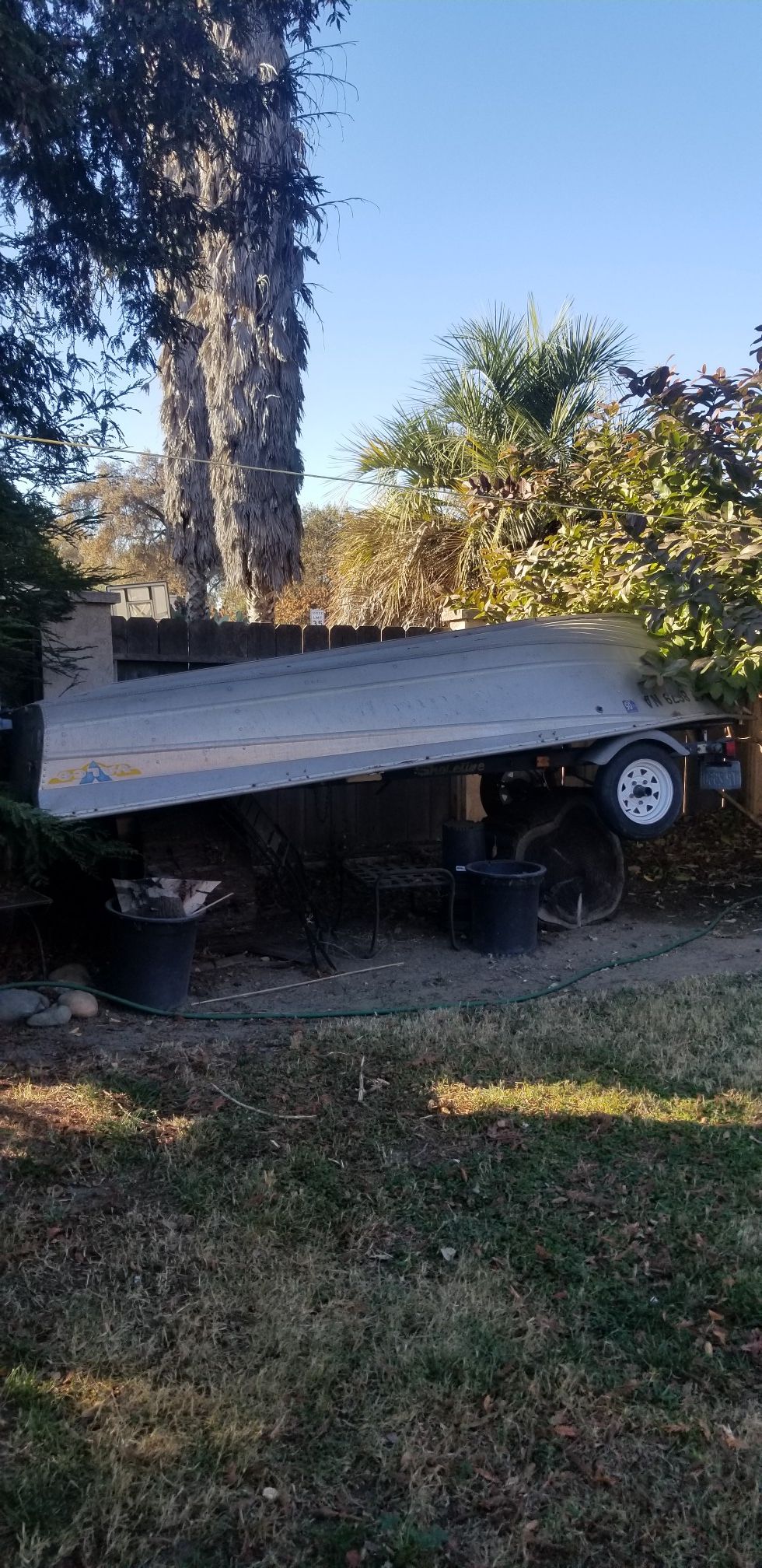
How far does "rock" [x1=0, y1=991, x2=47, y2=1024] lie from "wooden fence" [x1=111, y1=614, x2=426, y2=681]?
3.47 metres

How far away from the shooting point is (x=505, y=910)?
736 centimetres

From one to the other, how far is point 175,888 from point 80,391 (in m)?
3.45

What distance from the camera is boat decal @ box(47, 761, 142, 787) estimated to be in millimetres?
6184

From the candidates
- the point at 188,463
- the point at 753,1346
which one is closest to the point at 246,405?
the point at 188,463

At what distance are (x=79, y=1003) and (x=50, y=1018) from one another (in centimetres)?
22

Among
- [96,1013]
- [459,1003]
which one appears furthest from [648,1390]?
[96,1013]

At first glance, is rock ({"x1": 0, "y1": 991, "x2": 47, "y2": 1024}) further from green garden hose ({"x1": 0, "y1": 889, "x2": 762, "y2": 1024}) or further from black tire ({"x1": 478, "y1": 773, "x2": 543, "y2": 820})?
black tire ({"x1": 478, "y1": 773, "x2": 543, "y2": 820})

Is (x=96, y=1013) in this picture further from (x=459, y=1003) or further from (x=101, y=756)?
(x=459, y=1003)

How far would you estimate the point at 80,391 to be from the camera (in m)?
7.41

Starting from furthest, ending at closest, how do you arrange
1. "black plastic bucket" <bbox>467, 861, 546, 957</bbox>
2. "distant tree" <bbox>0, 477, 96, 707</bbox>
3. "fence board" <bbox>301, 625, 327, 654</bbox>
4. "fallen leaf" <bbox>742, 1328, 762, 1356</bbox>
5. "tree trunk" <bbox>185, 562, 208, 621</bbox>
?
"tree trunk" <bbox>185, 562, 208, 621</bbox> → "fence board" <bbox>301, 625, 327, 654</bbox> → "black plastic bucket" <bbox>467, 861, 546, 957</bbox> → "distant tree" <bbox>0, 477, 96, 707</bbox> → "fallen leaf" <bbox>742, 1328, 762, 1356</bbox>

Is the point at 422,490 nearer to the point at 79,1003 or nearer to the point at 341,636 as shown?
the point at 341,636

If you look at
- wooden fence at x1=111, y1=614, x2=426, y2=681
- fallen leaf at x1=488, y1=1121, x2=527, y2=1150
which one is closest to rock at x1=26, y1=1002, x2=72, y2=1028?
fallen leaf at x1=488, y1=1121, x2=527, y2=1150

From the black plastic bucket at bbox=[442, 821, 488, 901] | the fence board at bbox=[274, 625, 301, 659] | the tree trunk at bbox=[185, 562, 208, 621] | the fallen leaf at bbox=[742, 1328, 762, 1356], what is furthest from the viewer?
the tree trunk at bbox=[185, 562, 208, 621]

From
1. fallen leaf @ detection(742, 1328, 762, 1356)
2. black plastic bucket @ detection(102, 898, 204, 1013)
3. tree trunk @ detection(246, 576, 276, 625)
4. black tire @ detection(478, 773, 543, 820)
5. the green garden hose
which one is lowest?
fallen leaf @ detection(742, 1328, 762, 1356)
